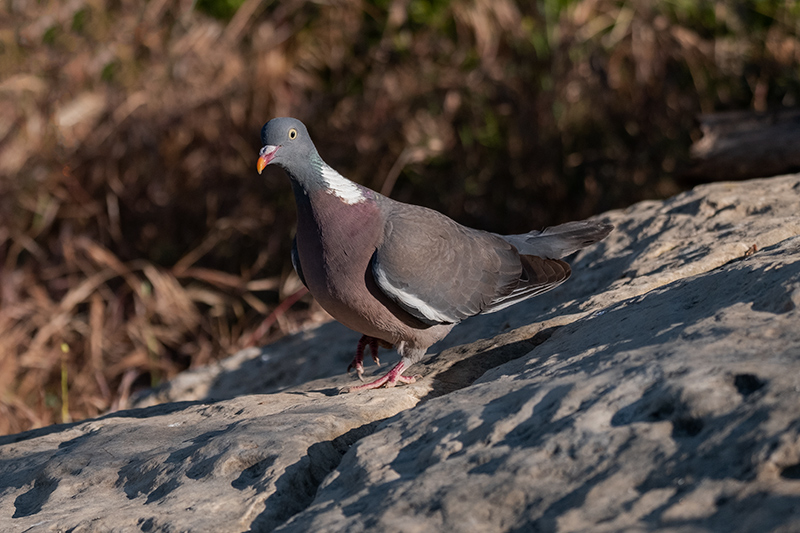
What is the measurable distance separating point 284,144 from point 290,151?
38 millimetres

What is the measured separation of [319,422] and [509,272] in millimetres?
1405

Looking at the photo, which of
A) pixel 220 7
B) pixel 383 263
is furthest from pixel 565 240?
pixel 220 7

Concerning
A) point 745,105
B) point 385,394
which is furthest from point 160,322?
point 745,105

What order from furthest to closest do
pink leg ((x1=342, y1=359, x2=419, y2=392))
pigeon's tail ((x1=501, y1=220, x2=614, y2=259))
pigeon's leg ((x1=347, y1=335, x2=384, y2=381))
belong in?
pigeon's tail ((x1=501, y1=220, x2=614, y2=259)), pigeon's leg ((x1=347, y1=335, x2=384, y2=381)), pink leg ((x1=342, y1=359, x2=419, y2=392))

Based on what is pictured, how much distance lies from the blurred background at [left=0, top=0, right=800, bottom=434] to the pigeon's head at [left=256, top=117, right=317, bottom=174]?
8.64 feet

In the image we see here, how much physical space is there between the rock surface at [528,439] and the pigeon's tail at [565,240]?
0.31 m

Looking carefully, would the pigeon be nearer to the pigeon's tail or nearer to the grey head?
the grey head

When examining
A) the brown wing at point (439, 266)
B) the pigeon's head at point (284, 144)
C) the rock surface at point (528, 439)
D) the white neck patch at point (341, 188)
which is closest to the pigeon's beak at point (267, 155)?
the pigeon's head at point (284, 144)

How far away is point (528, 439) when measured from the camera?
1.81 m


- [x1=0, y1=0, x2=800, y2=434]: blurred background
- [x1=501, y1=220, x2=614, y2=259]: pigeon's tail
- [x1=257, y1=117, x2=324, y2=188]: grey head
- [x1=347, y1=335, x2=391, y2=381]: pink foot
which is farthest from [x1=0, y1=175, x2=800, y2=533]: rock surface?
[x1=0, y1=0, x2=800, y2=434]: blurred background

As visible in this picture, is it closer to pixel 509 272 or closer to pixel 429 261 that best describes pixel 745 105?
pixel 509 272

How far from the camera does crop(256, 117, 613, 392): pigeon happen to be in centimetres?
304

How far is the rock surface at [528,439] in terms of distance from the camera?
4.97 feet

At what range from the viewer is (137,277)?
247 inches
